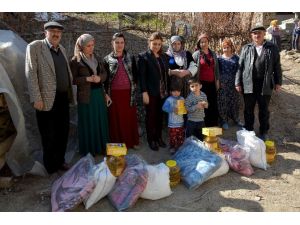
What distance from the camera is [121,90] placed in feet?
15.0

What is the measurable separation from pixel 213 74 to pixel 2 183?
3.05 m

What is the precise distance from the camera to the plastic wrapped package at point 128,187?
3607 mm

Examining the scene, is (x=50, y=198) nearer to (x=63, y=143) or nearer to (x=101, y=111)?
(x=63, y=143)

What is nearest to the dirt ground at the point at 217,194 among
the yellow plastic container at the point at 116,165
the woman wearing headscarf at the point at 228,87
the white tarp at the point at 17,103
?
the white tarp at the point at 17,103

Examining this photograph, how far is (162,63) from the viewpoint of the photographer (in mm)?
4598

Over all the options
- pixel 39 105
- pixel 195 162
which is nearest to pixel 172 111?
pixel 195 162

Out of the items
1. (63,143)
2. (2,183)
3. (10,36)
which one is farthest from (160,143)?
(10,36)

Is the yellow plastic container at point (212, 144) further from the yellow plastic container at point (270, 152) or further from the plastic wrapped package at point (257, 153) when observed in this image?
the yellow plastic container at point (270, 152)

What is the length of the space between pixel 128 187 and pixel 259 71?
2.45 meters

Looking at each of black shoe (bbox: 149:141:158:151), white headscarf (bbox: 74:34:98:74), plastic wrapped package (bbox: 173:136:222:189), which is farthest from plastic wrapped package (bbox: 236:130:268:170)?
white headscarf (bbox: 74:34:98:74)

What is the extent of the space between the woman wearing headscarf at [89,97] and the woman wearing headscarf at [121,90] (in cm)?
13

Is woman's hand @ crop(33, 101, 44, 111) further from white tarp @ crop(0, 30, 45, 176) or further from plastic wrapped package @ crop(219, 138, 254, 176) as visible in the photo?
plastic wrapped package @ crop(219, 138, 254, 176)

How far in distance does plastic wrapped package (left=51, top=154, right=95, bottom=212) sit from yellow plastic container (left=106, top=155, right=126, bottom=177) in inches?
8.3

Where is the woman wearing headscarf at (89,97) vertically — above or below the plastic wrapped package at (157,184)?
above
